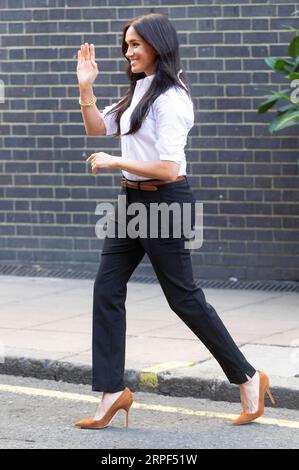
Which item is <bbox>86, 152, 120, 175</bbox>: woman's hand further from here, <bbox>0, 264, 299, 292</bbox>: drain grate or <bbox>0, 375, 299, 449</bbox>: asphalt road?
<bbox>0, 264, 299, 292</bbox>: drain grate

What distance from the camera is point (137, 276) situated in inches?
413

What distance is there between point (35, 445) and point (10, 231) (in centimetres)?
544

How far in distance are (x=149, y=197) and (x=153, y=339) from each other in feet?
7.34

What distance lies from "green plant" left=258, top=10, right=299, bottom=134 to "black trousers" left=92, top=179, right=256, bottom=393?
314 centimetres

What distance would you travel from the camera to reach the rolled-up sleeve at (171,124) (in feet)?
18.6

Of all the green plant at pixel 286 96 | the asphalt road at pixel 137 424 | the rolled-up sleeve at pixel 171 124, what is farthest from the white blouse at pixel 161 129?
the green plant at pixel 286 96

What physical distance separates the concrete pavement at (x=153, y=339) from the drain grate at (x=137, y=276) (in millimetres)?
116

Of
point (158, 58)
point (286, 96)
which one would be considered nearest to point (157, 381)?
point (158, 58)

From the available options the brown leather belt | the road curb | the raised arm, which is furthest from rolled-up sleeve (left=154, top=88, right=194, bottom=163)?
the road curb

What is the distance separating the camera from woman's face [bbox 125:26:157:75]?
583cm

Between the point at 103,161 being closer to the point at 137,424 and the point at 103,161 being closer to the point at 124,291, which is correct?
the point at 124,291

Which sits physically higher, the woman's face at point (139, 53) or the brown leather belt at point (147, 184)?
the woman's face at point (139, 53)

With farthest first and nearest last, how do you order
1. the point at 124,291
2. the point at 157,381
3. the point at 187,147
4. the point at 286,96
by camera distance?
the point at 187,147, the point at 286,96, the point at 157,381, the point at 124,291

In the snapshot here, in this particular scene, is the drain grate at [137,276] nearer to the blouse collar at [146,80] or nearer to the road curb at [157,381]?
the road curb at [157,381]
